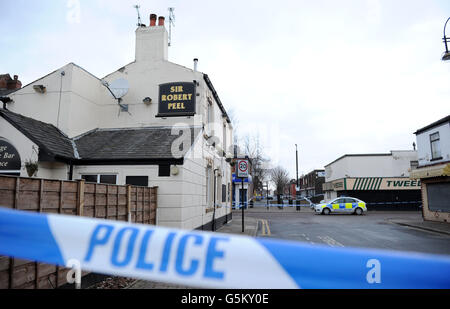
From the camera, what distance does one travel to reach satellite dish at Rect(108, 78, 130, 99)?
12.1m

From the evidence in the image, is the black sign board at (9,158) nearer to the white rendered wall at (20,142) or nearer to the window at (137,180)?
the white rendered wall at (20,142)

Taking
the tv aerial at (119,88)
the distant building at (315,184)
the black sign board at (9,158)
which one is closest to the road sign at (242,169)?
the tv aerial at (119,88)

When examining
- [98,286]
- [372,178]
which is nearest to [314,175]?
[372,178]

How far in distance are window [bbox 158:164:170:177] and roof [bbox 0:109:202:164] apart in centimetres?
27

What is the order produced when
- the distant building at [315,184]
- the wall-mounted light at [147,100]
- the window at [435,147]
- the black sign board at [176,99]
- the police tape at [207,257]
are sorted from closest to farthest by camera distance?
1. the police tape at [207,257]
2. the black sign board at [176,99]
3. the wall-mounted light at [147,100]
4. the window at [435,147]
5. the distant building at [315,184]

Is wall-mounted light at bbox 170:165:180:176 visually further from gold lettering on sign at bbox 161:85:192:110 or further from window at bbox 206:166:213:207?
window at bbox 206:166:213:207

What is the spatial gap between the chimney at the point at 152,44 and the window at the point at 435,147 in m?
17.5

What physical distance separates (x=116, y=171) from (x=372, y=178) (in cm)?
3089

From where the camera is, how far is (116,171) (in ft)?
30.8

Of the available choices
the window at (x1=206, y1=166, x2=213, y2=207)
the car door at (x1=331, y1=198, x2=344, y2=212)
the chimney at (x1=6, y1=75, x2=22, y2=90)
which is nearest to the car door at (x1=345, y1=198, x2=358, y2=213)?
the car door at (x1=331, y1=198, x2=344, y2=212)

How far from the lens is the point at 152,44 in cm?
1281

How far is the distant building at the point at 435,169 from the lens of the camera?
54.0 feet
